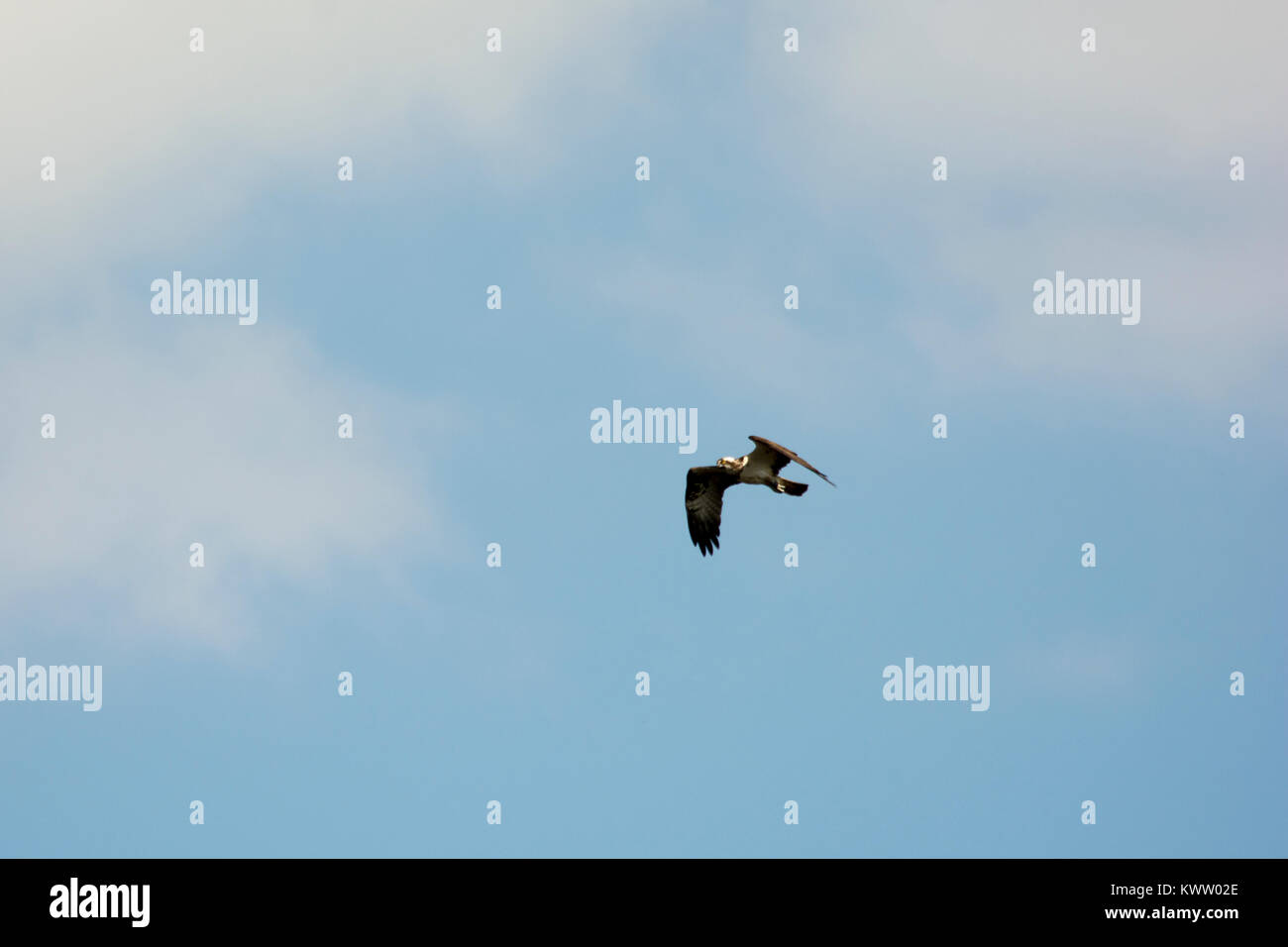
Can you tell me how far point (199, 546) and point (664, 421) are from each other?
514 inches

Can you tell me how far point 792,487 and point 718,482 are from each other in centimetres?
257

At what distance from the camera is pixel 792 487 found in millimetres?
46656

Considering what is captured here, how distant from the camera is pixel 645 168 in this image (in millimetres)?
53281

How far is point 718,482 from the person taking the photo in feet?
160

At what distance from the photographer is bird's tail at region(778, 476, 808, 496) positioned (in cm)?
4653

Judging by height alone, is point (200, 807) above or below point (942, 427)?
below

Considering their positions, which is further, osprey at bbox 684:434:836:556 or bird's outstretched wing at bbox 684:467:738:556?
bird's outstretched wing at bbox 684:467:738:556

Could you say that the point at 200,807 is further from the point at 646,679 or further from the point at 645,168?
the point at 645,168

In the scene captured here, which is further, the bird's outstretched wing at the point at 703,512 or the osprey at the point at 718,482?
the bird's outstretched wing at the point at 703,512

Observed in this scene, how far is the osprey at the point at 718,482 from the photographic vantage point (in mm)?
46406

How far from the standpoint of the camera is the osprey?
46406 mm
